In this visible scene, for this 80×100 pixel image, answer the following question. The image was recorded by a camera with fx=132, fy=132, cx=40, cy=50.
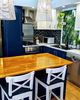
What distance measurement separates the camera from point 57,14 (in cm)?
486

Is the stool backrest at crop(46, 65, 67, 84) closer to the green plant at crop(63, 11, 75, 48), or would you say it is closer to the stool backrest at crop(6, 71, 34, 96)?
the stool backrest at crop(6, 71, 34, 96)

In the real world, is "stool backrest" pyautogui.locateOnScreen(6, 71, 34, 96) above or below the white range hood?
below

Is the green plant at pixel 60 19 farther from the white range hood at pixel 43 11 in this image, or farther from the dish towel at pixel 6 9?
the dish towel at pixel 6 9

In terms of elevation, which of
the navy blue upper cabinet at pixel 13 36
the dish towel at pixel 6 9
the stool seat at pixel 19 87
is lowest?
the stool seat at pixel 19 87

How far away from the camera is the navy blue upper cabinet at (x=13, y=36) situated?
13.1ft

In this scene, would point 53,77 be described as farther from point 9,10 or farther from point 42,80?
point 9,10

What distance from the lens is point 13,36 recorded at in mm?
4090

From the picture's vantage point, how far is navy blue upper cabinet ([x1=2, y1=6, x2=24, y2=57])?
157 inches

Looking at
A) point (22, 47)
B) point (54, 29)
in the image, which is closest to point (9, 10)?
point (22, 47)

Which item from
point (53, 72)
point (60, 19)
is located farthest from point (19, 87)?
point (60, 19)

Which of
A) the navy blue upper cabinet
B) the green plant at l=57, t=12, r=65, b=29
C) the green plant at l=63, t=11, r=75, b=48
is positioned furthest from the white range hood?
the green plant at l=57, t=12, r=65, b=29

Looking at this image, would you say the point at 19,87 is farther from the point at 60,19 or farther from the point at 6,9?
the point at 60,19

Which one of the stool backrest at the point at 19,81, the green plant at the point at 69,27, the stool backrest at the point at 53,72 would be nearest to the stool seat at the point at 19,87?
the stool backrest at the point at 19,81

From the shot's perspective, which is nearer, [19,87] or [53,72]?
[19,87]
